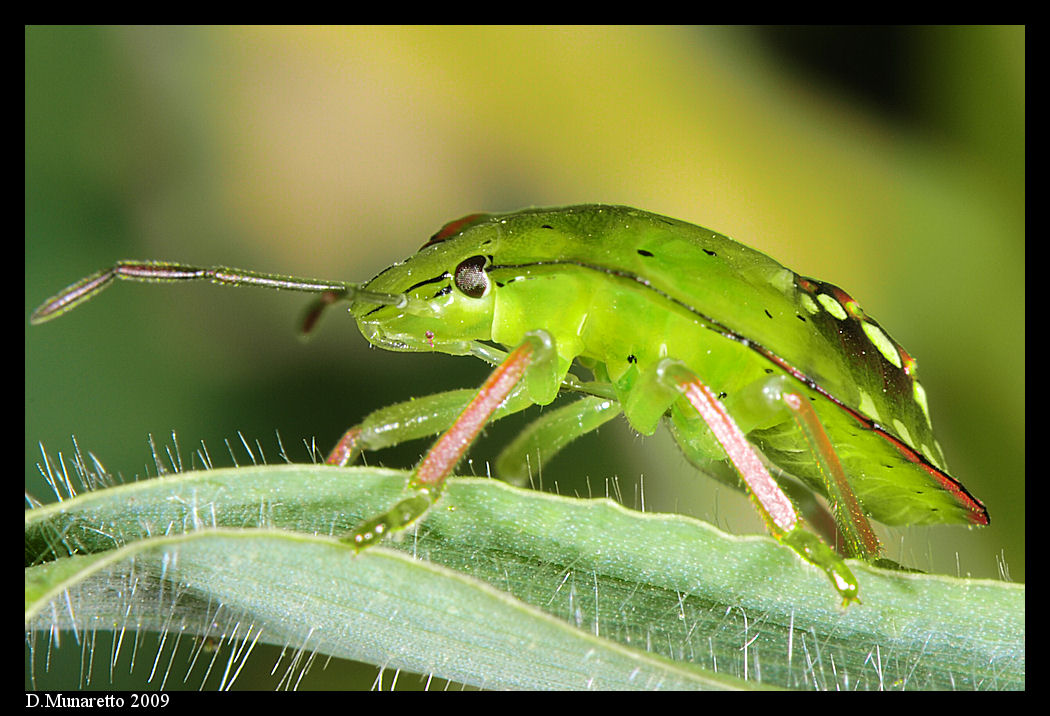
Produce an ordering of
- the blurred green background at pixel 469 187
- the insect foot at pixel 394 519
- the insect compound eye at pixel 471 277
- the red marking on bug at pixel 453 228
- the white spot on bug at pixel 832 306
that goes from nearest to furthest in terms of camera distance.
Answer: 1. the insect foot at pixel 394 519
2. the insect compound eye at pixel 471 277
3. the white spot on bug at pixel 832 306
4. the red marking on bug at pixel 453 228
5. the blurred green background at pixel 469 187

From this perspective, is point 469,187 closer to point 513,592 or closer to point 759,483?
point 759,483

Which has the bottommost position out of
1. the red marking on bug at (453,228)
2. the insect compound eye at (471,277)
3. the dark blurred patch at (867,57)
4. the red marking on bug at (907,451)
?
the red marking on bug at (907,451)

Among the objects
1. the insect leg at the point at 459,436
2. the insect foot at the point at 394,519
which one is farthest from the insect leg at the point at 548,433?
the insect foot at the point at 394,519

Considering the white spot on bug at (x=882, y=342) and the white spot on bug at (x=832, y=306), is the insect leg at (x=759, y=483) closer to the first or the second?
the white spot on bug at (x=832, y=306)

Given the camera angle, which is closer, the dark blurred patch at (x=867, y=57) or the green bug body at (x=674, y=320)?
the green bug body at (x=674, y=320)

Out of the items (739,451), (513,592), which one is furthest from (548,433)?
(513,592)

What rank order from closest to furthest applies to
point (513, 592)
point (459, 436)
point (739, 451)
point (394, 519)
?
point (513, 592) < point (394, 519) < point (459, 436) < point (739, 451)

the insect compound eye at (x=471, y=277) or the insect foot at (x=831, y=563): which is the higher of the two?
the insect compound eye at (x=471, y=277)
